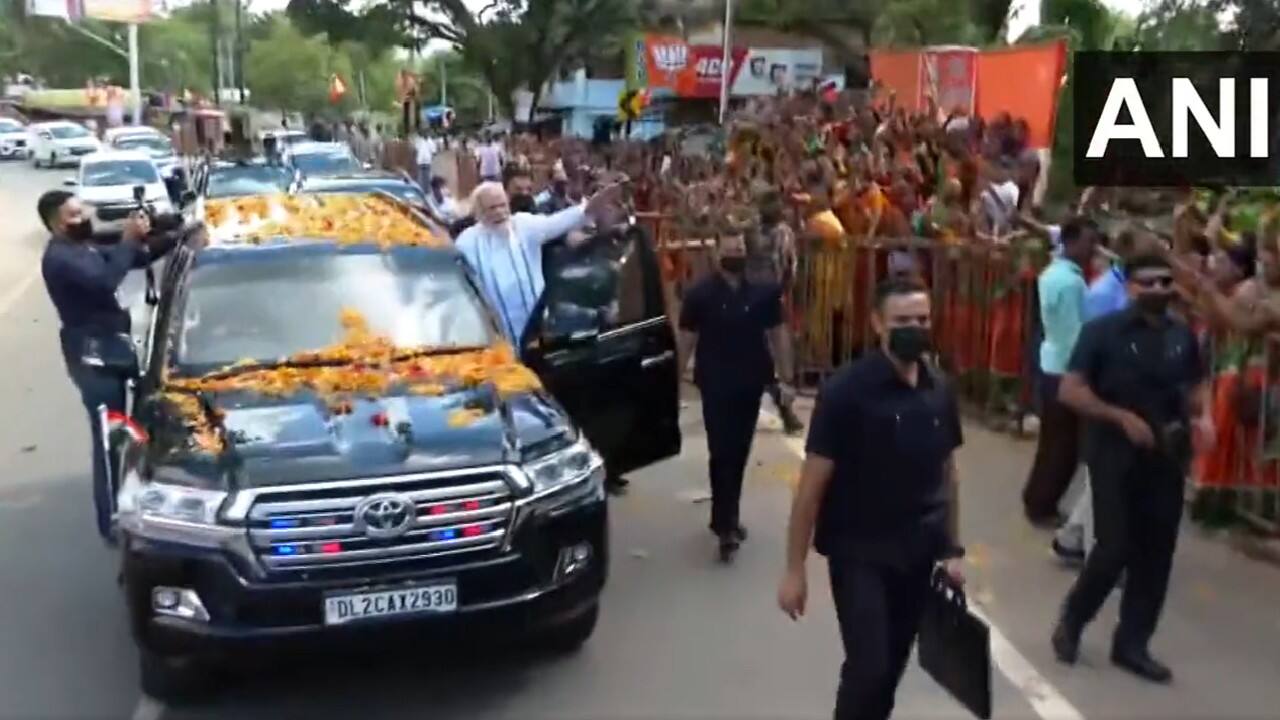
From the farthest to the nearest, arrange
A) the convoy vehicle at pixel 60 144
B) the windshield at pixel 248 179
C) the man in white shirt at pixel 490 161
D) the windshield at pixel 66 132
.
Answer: the windshield at pixel 66 132 < the convoy vehicle at pixel 60 144 < the man in white shirt at pixel 490 161 < the windshield at pixel 248 179

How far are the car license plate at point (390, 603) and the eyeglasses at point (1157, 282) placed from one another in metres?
2.75

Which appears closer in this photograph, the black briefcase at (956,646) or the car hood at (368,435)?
the black briefcase at (956,646)

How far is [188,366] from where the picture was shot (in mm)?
6414

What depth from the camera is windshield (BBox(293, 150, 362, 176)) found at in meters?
19.8

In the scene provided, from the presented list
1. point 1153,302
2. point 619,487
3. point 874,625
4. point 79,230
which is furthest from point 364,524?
point 619,487

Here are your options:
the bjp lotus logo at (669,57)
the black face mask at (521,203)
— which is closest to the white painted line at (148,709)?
the black face mask at (521,203)

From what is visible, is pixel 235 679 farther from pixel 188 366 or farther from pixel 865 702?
pixel 865 702

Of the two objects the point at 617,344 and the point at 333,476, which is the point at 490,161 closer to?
the point at 617,344

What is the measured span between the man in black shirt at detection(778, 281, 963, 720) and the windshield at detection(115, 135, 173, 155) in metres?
39.2

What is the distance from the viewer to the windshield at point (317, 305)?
21.6ft

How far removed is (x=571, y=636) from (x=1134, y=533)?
2.27 m

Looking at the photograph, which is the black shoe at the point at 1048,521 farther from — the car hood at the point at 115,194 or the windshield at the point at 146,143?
the windshield at the point at 146,143

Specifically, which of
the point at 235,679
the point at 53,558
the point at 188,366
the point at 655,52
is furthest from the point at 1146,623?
the point at 655,52

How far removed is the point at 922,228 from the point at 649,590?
18.4 feet
